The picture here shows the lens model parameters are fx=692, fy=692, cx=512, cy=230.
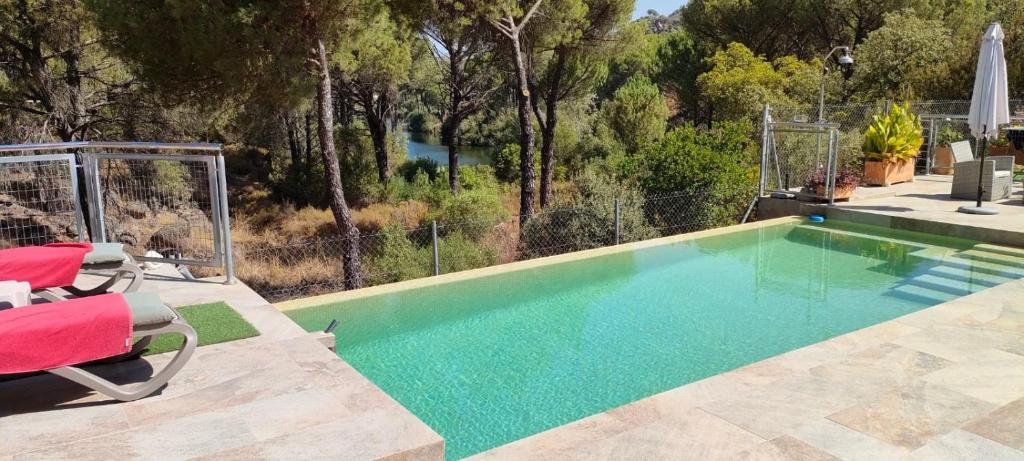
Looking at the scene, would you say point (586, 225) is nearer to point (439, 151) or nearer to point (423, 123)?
point (439, 151)

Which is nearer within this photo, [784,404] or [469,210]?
[784,404]

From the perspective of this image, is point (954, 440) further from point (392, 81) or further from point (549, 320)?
point (392, 81)

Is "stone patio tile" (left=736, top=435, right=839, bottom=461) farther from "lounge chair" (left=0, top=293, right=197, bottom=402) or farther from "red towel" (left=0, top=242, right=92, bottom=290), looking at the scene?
"red towel" (left=0, top=242, right=92, bottom=290)

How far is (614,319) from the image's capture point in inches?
269

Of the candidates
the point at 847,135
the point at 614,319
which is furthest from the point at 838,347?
the point at 847,135

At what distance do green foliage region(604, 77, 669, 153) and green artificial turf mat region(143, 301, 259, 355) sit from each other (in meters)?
18.9

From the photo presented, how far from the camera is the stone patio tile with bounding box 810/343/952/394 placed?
423cm

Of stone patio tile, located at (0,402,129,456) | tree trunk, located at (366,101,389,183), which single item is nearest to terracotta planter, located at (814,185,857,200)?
stone patio tile, located at (0,402,129,456)

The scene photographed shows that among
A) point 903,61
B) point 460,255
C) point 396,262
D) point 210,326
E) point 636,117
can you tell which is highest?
point 903,61

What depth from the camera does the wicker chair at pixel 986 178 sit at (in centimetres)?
1073

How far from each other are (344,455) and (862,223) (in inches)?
383

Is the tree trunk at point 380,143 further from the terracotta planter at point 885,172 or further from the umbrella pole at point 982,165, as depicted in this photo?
the umbrella pole at point 982,165

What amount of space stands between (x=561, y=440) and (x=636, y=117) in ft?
68.8

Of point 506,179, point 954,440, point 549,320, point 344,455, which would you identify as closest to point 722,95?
point 506,179
